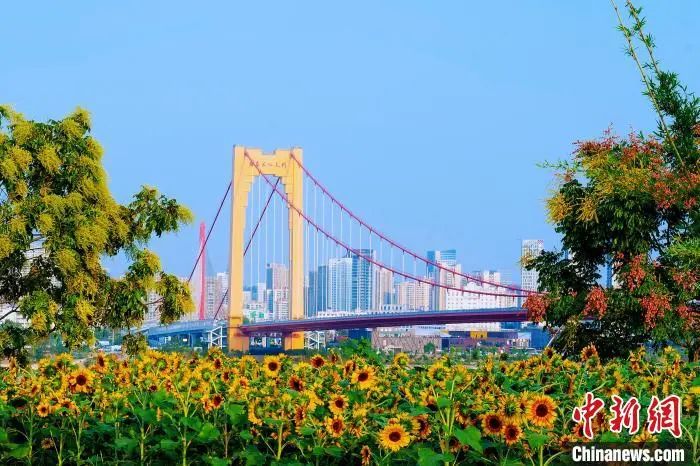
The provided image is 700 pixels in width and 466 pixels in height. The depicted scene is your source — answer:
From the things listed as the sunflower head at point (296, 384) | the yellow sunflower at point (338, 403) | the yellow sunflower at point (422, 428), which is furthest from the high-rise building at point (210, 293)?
the yellow sunflower at point (422, 428)

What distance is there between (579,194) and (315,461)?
6768 millimetres

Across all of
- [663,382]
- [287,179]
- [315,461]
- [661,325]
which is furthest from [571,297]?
[287,179]

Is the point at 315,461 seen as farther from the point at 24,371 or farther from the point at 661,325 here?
the point at 661,325

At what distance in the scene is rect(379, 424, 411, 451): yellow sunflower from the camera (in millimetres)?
2942

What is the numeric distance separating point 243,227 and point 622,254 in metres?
23.2

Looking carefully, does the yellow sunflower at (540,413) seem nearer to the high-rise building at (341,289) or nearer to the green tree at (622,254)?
the green tree at (622,254)

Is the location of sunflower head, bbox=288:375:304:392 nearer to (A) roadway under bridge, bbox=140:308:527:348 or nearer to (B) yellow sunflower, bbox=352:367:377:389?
(B) yellow sunflower, bbox=352:367:377:389

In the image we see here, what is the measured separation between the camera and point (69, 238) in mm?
10977

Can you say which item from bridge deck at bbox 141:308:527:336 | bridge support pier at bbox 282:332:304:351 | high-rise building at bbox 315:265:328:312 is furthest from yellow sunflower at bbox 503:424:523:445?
high-rise building at bbox 315:265:328:312

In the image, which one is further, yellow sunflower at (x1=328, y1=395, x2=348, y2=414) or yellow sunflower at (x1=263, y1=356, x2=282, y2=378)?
yellow sunflower at (x1=263, y1=356, x2=282, y2=378)

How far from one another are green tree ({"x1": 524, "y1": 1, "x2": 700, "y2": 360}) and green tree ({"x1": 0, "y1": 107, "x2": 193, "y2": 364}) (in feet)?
13.5

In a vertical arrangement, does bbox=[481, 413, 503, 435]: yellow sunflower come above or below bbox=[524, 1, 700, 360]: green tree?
below

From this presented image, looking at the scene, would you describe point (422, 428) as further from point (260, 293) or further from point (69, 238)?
point (260, 293)

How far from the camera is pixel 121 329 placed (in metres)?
12.1
